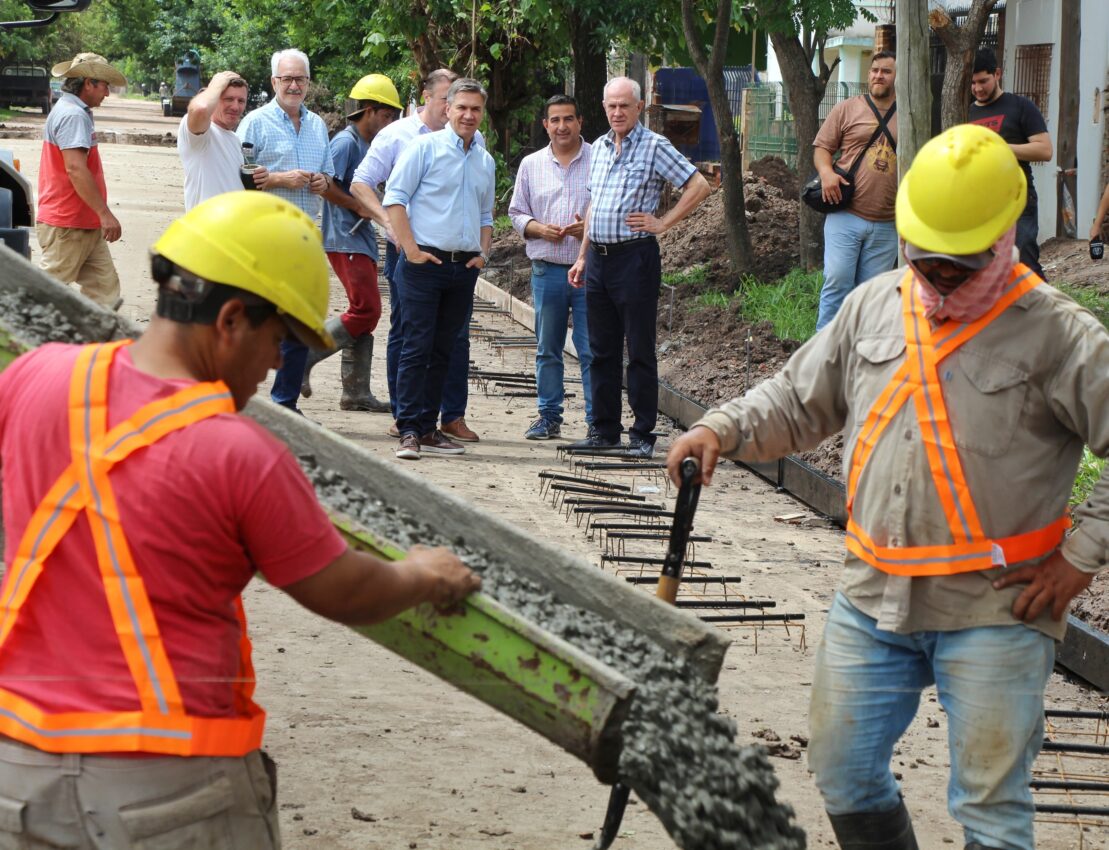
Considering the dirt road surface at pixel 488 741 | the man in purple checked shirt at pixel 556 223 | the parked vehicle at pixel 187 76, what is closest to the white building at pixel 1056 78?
the man in purple checked shirt at pixel 556 223

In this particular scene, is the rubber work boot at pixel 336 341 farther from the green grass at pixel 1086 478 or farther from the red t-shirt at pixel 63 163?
the green grass at pixel 1086 478

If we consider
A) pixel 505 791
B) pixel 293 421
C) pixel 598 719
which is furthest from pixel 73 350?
pixel 505 791

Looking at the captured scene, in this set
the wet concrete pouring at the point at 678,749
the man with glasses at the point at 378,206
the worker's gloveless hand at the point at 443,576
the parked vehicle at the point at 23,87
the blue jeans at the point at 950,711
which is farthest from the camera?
the parked vehicle at the point at 23,87

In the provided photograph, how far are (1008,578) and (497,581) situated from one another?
1286 millimetres

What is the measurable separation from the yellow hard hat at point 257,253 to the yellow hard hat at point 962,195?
1513 millimetres

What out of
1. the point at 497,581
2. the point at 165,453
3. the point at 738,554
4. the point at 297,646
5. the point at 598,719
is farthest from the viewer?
the point at 738,554

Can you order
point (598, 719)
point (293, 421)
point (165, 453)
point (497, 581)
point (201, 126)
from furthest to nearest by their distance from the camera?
point (201, 126) < point (293, 421) < point (497, 581) < point (598, 719) < point (165, 453)

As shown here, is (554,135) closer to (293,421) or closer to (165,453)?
(293,421)

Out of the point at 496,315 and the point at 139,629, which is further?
the point at 496,315

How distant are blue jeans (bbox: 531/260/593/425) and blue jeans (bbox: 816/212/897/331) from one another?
1.69 meters

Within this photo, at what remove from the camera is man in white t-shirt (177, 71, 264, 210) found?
8.74m

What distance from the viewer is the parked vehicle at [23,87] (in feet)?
202

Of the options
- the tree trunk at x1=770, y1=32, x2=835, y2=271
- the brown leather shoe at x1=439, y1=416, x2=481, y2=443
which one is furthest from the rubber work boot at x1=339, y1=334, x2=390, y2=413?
the tree trunk at x1=770, y1=32, x2=835, y2=271

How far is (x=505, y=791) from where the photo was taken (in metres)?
4.96
